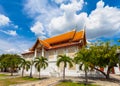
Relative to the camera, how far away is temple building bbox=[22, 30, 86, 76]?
4172cm

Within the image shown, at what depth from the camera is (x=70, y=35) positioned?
4659 centimetres

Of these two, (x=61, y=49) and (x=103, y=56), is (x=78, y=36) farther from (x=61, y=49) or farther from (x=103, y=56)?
(x=103, y=56)

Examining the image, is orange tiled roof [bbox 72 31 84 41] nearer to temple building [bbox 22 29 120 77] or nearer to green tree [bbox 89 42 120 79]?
temple building [bbox 22 29 120 77]

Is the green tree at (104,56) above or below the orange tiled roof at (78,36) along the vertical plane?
below

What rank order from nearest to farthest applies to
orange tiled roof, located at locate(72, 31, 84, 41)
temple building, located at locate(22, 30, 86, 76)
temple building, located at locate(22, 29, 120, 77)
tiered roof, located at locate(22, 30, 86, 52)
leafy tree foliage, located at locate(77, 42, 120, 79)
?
leafy tree foliage, located at locate(77, 42, 120, 79) → temple building, located at locate(22, 29, 120, 77) → temple building, located at locate(22, 30, 86, 76) → tiered roof, located at locate(22, 30, 86, 52) → orange tiled roof, located at locate(72, 31, 84, 41)

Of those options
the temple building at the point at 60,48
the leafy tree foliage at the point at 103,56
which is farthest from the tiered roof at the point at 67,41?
the leafy tree foliage at the point at 103,56

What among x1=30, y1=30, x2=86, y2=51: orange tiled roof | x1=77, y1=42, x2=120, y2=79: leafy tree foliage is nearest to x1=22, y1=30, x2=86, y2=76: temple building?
x1=30, y1=30, x2=86, y2=51: orange tiled roof

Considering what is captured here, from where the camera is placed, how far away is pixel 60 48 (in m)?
45.7

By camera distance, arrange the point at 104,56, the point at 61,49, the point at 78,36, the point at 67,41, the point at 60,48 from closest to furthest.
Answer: the point at 104,56, the point at 78,36, the point at 61,49, the point at 60,48, the point at 67,41

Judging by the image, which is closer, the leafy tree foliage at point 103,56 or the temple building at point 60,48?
the leafy tree foliage at point 103,56

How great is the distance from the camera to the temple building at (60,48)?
4172cm

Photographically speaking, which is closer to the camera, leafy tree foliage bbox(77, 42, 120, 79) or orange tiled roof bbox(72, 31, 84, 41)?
leafy tree foliage bbox(77, 42, 120, 79)

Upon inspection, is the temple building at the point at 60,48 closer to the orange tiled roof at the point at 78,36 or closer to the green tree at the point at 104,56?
the orange tiled roof at the point at 78,36

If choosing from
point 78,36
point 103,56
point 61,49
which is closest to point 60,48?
point 61,49
